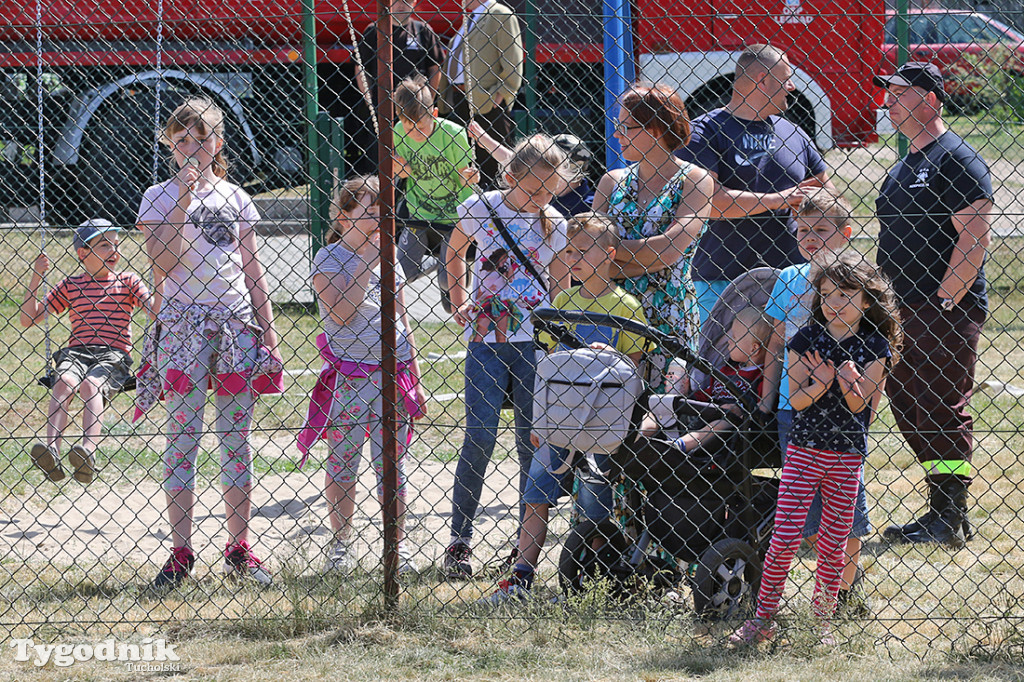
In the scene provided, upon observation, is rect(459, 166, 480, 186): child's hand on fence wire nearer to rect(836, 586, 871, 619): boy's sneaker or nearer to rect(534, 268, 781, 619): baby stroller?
rect(534, 268, 781, 619): baby stroller

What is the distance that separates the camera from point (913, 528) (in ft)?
14.1

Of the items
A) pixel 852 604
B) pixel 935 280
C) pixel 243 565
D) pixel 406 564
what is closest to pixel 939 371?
pixel 935 280

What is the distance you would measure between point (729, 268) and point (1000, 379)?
10.2 ft

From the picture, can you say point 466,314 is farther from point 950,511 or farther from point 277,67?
point 277,67

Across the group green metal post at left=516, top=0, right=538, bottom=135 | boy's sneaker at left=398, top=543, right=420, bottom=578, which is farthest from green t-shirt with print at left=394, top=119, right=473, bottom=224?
green metal post at left=516, top=0, right=538, bottom=135

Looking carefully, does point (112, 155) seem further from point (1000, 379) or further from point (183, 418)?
point (1000, 379)

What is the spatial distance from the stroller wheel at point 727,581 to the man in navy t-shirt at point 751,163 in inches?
47.7

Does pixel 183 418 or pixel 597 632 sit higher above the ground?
pixel 183 418

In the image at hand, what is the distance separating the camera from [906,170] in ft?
14.0

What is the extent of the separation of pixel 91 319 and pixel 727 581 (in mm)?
3173

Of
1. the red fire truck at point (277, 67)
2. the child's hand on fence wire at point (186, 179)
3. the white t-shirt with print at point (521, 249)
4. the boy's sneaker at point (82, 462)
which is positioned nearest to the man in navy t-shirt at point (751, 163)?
the white t-shirt with print at point (521, 249)

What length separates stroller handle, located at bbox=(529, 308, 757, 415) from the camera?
3.27m

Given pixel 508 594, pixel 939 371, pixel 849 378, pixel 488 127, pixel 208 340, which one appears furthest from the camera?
pixel 488 127

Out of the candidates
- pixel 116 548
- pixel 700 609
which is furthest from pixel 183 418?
pixel 700 609
